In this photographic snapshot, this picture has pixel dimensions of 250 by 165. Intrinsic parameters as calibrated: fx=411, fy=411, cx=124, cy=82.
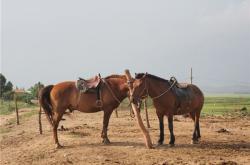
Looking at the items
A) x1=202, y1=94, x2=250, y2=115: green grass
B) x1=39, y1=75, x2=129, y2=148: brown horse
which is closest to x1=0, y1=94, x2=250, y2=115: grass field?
x1=202, y1=94, x2=250, y2=115: green grass

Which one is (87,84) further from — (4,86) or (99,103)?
(4,86)

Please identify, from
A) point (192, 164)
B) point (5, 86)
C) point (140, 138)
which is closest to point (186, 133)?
point (140, 138)

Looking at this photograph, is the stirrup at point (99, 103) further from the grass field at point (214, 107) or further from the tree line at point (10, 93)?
the tree line at point (10, 93)

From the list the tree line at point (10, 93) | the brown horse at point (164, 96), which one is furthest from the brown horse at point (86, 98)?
the tree line at point (10, 93)

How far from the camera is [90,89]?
13.6 metres

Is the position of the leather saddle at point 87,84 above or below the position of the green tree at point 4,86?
above

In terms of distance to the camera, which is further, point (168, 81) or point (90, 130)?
point (90, 130)

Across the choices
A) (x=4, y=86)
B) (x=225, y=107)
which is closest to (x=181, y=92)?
(x=225, y=107)

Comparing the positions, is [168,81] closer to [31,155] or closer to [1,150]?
[31,155]

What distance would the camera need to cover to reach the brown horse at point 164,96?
12430 mm

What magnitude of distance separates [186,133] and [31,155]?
6449 millimetres

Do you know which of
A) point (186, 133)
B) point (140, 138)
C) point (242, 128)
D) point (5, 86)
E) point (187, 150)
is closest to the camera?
point (187, 150)

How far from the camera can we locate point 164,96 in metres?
12.8

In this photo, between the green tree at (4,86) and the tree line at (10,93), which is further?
the green tree at (4,86)
